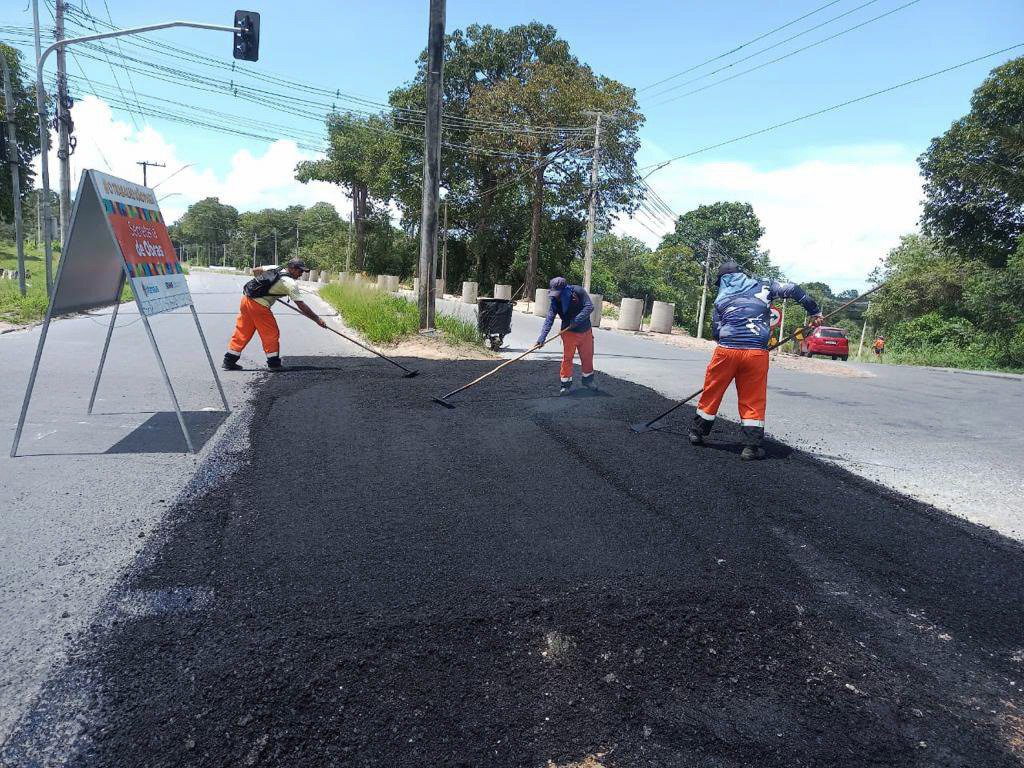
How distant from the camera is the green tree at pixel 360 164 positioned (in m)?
36.2

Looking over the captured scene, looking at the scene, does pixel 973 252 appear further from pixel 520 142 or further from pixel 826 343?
pixel 520 142

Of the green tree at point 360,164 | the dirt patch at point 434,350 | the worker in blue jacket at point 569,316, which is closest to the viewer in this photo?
the worker in blue jacket at point 569,316

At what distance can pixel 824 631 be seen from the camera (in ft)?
9.61

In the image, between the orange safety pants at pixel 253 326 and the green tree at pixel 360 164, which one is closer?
the orange safety pants at pixel 253 326

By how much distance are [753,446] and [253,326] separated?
6724 millimetres

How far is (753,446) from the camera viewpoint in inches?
219

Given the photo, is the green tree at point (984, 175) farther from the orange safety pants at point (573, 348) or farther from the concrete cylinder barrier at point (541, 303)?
the orange safety pants at point (573, 348)

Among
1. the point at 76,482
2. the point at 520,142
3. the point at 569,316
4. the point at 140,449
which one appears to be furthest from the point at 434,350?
the point at 520,142

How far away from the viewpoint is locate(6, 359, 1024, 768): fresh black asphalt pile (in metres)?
2.19

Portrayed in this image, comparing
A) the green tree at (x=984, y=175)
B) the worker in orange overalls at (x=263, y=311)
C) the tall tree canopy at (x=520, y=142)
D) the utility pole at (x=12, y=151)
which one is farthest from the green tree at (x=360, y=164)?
the worker in orange overalls at (x=263, y=311)

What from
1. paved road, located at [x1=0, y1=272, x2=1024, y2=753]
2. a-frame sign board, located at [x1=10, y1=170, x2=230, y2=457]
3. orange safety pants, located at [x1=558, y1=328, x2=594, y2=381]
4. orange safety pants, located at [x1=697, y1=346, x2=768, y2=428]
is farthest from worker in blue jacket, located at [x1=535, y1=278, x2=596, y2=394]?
a-frame sign board, located at [x1=10, y1=170, x2=230, y2=457]

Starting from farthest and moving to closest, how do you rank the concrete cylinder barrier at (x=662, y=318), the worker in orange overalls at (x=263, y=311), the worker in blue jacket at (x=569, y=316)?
the concrete cylinder barrier at (x=662, y=318)
the worker in orange overalls at (x=263, y=311)
the worker in blue jacket at (x=569, y=316)

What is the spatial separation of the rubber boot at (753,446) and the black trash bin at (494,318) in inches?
278

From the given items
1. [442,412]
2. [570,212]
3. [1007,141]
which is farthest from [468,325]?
[570,212]
